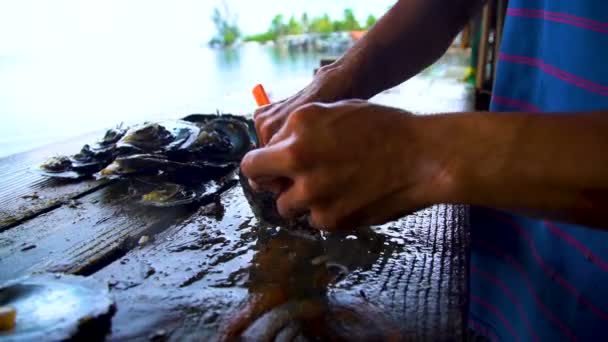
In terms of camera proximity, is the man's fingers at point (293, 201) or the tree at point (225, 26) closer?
the man's fingers at point (293, 201)

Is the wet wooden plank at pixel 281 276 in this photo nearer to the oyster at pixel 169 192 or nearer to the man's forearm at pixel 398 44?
the oyster at pixel 169 192

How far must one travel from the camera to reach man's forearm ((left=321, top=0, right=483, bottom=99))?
1.12 metres

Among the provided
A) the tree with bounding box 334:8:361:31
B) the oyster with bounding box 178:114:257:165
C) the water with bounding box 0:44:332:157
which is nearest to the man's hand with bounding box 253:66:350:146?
the oyster with bounding box 178:114:257:165

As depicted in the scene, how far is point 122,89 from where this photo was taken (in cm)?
Result: 662

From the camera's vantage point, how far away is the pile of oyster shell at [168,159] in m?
1.15

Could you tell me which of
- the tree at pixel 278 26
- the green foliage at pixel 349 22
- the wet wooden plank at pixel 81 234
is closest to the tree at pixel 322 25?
the green foliage at pixel 349 22

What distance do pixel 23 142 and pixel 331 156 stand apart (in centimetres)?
443

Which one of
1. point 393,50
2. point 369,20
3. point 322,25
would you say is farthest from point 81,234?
point 322,25

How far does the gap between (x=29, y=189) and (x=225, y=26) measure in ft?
42.5

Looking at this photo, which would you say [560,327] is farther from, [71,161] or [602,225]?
[71,161]

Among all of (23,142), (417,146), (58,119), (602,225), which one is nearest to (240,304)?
(417,146)

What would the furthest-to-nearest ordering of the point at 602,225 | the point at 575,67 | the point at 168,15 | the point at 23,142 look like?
the point at 168,15 → the point at 23,142 → the point at 575,67 → the point at 602,225

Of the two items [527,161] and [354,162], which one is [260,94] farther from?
[527,161]

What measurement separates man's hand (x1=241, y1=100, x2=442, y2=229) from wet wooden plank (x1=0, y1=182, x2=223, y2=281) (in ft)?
1.40
